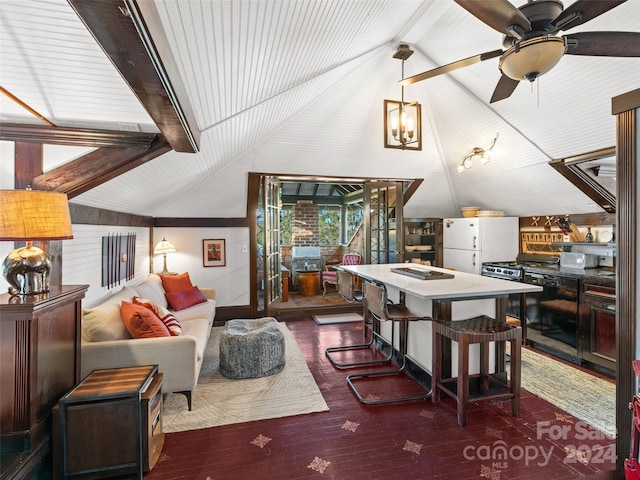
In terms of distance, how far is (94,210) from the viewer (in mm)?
2947

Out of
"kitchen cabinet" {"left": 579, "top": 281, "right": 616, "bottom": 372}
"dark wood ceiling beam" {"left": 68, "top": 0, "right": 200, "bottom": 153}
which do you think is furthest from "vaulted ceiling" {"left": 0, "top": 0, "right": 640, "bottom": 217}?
"kitchen cabinet" {"left": 579, "top": 281, "right": 616, "bottom": 372}

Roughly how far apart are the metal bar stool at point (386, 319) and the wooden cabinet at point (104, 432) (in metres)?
1.61

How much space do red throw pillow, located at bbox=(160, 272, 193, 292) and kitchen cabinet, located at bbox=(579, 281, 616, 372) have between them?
15.1 ft

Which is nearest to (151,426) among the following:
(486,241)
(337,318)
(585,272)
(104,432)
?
(104,432)

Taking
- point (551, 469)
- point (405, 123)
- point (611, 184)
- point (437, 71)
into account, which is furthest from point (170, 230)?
point (611, 184)

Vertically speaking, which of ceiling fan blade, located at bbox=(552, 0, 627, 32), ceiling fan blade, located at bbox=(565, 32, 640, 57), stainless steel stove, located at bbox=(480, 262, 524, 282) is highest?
ceiling fan blade, located at bbox=(552, 0, 627, 32)

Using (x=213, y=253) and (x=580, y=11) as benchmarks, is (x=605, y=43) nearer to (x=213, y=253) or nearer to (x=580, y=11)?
(x=580, y=11)

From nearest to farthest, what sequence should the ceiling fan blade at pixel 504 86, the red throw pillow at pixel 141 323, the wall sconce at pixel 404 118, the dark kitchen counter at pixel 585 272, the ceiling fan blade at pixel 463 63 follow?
the ceiling fan blade at pixel 463 63 < the ceiling fan blade at pixel 504 86 < the red throw pillow at pixel 141 323 < the wall sconce at pixel 404 118 < the dark kitchen counter at pixel 585 272

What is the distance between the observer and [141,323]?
8.37ft

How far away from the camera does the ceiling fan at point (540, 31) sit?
142 centimetres

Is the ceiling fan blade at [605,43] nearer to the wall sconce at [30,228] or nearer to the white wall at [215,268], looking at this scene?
the wall sconce at [30,228]

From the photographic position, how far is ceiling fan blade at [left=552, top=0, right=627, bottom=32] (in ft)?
4.58

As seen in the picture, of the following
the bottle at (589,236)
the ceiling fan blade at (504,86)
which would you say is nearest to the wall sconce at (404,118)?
the ceiling fan blade at (504,86)

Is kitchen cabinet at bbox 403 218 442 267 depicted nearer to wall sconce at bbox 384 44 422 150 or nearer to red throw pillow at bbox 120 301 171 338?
wall sconce at bbox 384 44 422 150
